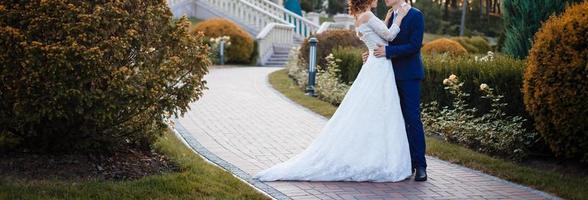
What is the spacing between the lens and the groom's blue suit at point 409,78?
6422 mm

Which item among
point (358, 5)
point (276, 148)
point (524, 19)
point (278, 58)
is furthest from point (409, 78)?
point (278, 58)

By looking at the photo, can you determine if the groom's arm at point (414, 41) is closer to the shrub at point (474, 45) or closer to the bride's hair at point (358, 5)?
the bride's hair at point (358, 5)

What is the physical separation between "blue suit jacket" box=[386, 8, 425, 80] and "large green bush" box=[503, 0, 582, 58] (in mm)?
3334

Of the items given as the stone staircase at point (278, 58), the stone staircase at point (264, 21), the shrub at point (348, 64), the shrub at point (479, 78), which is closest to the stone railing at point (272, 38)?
the stone staircase at point (264, 21)

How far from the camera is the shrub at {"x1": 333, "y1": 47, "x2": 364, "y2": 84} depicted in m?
13.5

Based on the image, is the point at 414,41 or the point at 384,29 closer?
the point at 414,41

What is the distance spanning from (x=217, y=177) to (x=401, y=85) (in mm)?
1958

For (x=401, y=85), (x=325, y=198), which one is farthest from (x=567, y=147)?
(x=325, y=198)

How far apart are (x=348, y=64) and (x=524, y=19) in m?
5.04

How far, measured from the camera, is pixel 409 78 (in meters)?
6.52

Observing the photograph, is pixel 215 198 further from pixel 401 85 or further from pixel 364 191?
pixel 401 85

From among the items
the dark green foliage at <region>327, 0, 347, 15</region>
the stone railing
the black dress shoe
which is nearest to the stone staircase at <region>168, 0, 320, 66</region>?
the stone railing

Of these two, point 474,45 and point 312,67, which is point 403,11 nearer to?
point 312,67

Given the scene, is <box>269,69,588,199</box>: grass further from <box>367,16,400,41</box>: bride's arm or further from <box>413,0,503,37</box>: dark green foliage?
<box>413,0,503,37</box>: dark green foliage
